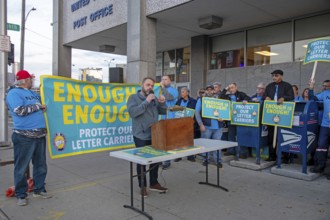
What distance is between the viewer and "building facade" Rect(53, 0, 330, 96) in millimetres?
9112

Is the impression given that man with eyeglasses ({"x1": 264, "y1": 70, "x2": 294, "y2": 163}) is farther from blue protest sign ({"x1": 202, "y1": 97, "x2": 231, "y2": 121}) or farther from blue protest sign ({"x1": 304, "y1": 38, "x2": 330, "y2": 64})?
blue protest sign ({"x1": 202, "y1": 97, "x2": 231, "y2": 121})

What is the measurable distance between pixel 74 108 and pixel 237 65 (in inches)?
317

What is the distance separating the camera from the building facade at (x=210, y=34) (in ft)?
29.9

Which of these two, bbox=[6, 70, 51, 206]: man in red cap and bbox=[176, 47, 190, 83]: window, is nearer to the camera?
bbox=[6, 70, 51, 206]: man in red cap

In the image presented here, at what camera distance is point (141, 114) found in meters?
4.54

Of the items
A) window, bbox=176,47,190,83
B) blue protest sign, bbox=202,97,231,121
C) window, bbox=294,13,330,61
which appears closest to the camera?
blue protest sign, bbox=202,97,231,121

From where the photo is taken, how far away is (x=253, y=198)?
4590mm

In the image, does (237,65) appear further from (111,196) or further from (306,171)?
(111,196)

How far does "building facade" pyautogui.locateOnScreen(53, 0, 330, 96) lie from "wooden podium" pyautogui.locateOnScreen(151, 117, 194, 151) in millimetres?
5272

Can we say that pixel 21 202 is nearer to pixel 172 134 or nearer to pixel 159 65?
pixel 172 134

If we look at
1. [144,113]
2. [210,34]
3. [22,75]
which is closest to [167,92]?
[144,113]

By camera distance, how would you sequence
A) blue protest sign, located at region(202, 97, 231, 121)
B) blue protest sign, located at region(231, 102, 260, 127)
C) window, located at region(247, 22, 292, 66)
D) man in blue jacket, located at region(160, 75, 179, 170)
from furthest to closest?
window, located at region(247, 22, 292, 66) < blue protest sign, located at region(202, 97, 231, 121) < blue protest sign, located at region(231, 102, 260, 127) < man in blue jacket, located at region(160, 75, 179, 170)

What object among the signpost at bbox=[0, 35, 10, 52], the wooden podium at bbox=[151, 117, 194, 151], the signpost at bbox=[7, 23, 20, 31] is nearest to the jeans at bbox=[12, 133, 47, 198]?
the wooden podium at bbox=[151, 117, 194, 151]

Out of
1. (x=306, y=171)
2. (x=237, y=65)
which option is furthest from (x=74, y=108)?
(x=237, y=65)
